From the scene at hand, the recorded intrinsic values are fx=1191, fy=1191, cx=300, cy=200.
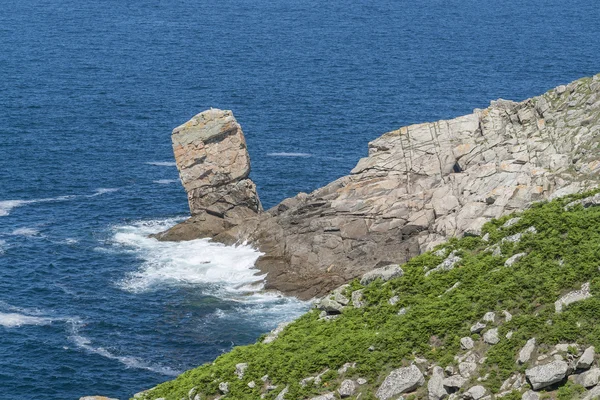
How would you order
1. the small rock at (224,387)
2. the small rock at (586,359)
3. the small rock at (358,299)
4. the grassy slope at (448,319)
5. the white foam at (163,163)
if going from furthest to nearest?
the white foam at (163,163) < the small rock at (358,299) < the small rock at (224,387) < the grassy slope at (448,319) < the small rock at (586,359)

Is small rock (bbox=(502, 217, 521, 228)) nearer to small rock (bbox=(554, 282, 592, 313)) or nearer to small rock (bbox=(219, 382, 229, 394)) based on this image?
small rock (bbox=(554, 282, 592, 313))

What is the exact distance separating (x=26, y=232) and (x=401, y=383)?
79.0 m

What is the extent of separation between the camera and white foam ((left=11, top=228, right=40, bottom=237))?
125312mm

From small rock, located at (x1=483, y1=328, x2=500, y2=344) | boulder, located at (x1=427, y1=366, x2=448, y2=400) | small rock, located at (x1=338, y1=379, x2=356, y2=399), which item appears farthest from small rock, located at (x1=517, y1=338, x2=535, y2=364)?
small rock, located at (x1=338, y1=379, x2=356, y2=399)

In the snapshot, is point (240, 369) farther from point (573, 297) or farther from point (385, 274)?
point (573, 297)

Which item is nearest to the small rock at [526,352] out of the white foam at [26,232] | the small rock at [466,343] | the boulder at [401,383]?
the small rock at [466,343]

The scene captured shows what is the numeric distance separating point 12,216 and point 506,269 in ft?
270

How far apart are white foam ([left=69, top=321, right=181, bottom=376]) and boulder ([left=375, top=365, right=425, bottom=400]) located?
137 feet

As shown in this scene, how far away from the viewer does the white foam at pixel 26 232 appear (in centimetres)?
12531

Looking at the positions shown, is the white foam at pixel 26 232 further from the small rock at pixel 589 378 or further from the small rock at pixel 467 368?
the small rock at pixel 589 378

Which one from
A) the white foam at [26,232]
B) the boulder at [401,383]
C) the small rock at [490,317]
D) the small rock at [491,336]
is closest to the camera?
the boulder at [401,383]

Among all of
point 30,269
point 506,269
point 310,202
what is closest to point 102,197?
point 30,269

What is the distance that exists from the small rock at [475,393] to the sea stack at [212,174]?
7303cm

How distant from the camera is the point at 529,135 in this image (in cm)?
10756
